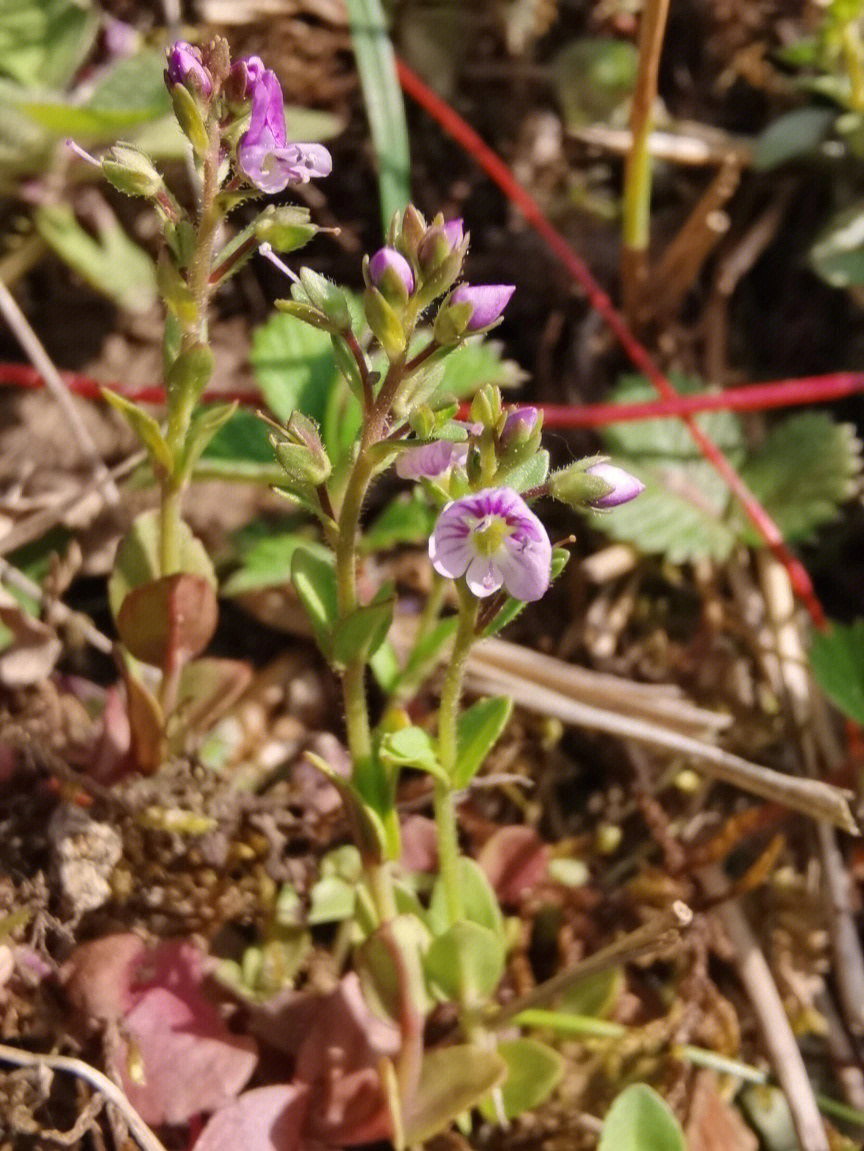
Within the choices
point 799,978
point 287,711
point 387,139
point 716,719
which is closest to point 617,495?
point 716,719

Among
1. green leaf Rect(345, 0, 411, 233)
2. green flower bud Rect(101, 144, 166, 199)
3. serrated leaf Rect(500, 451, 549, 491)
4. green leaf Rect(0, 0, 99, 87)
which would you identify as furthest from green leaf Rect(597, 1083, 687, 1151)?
green leaf Rect(0, 0, 99, 87)

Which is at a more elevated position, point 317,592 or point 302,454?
point 302,454

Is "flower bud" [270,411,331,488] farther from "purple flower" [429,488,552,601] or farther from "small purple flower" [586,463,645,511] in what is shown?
"small purple flower" [586,463,645,511]

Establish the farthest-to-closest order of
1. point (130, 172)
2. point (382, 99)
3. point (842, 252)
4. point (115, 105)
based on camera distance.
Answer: point (842, 252), point (382, 99), point (115, 105), point (130, 172)

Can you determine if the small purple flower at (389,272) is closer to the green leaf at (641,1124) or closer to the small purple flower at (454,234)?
the small purple flower at (454,234)

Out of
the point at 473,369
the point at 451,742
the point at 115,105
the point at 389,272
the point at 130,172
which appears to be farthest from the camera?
the point at 115,105

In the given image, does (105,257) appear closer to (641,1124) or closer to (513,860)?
(513,860)

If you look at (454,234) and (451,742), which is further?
(451,742)

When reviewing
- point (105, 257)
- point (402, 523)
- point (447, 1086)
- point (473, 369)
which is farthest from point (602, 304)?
point (447, 1086)
